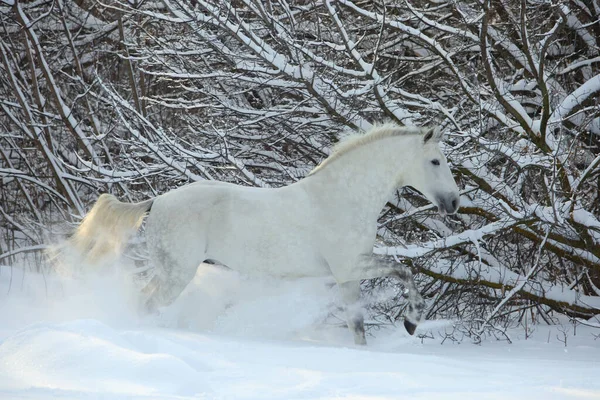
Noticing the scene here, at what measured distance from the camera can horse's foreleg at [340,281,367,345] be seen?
5.24 metres

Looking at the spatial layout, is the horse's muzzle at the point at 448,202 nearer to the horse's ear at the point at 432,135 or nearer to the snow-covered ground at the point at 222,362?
the horse's ear at the point at 432,135

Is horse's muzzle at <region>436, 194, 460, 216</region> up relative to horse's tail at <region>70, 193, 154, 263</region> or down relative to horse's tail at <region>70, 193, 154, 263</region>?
up

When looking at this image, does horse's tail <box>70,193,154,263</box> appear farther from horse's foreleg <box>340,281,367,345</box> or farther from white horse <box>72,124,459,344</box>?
horse's foreleg <box>340,281,367,345</box>

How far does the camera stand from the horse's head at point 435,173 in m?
5.23

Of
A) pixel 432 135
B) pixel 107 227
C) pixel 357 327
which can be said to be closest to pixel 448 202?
pixel 432 135

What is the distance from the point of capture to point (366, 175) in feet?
17.3

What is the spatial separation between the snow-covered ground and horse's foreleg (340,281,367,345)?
180 mm

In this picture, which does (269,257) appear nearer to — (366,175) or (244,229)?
(244,229)

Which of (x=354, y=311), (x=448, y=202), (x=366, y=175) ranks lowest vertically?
(x=354, y=311)

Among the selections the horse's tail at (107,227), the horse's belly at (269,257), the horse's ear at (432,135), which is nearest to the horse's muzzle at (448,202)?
the horse's ear at (432,135)

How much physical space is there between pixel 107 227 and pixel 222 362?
2.25m

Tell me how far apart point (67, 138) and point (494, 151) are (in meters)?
8.01

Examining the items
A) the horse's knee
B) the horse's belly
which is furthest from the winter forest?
the horse's belly

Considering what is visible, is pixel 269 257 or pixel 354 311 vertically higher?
pixel 269 257
